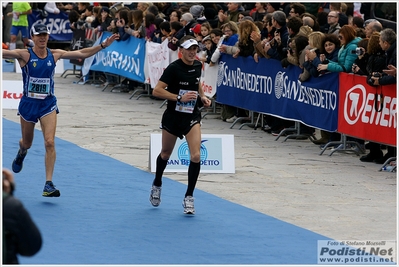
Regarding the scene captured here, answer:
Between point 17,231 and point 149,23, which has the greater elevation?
point 17,231

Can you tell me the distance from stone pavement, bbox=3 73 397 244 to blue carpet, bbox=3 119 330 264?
15.5 inches

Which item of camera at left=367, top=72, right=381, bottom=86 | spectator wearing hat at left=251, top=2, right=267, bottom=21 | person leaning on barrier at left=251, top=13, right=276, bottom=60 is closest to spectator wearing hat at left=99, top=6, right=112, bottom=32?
spectator wearing hat at left=251, top=2, right=267, bottom=21

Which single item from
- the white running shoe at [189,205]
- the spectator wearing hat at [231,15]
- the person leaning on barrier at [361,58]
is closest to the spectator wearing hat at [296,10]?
the spectator wearing hat at [231,15]

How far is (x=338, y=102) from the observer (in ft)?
49.6

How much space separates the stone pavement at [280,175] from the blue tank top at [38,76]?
200 centimetres

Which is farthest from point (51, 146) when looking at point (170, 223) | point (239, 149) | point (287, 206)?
point (239, 149)

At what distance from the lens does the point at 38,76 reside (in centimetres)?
1170

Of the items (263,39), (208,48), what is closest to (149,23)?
(208,48)

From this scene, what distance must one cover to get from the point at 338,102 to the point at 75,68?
1434 centimetres

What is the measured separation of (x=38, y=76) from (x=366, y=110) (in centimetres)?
523

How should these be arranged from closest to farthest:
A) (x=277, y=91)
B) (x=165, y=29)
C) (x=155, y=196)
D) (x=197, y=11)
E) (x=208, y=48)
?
(x=155, y=196)
(x=277, y=91)
(x=208, y=48)
(x=165, y=29)
(x=197, y=11)

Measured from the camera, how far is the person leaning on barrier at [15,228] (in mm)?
5812

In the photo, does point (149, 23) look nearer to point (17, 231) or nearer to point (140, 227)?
point (140, 227)

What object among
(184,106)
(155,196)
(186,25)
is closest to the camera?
(184,106)
